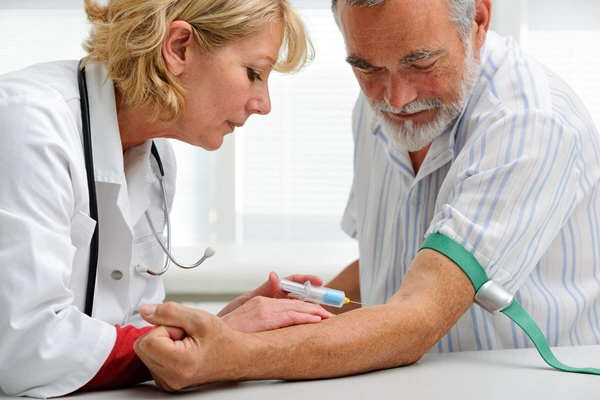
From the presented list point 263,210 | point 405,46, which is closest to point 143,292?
point 405,46

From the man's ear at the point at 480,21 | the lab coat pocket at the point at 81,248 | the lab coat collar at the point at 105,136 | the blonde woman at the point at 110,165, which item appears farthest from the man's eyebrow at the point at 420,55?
the lab coat pocket at the point at 81,248

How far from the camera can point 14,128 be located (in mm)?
1148

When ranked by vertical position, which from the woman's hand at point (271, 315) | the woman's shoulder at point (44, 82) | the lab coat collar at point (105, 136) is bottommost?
the woman's hand at point (271, 315)

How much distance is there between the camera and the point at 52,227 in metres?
1.12

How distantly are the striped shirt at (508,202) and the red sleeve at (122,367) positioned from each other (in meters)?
0.60

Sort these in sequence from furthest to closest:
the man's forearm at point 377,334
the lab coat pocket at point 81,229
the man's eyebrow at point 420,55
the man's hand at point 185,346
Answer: the man's eyebrow at point 420,55
the lab coat pocket at point 81,229
the man's forearm at point 377,334
the man's hand at point 185,346

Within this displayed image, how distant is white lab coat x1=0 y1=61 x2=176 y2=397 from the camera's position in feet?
3.50

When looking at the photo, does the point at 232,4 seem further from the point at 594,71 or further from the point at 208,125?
the point at 594,71

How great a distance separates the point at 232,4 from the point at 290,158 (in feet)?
5.34

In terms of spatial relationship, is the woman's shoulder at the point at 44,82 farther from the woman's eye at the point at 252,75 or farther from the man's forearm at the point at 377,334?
the man's forearm at the point at 377,334

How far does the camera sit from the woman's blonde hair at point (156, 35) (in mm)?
1439

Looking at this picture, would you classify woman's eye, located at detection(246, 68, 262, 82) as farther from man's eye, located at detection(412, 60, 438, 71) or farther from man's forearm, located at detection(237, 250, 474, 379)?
man's forearm, located at detection(237, 250, 474, 379)

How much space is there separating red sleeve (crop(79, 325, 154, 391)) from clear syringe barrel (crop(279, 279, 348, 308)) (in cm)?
35

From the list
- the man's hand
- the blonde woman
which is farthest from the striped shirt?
the man's hand
